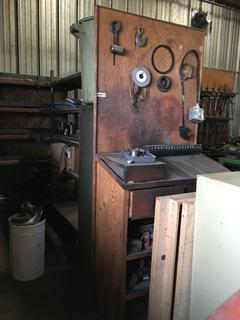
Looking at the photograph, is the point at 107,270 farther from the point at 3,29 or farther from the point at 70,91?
the point at 3,29

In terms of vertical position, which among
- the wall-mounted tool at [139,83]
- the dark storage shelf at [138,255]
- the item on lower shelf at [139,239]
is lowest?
the dark storage shelf at [138,255]

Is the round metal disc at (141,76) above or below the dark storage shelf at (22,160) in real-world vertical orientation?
above

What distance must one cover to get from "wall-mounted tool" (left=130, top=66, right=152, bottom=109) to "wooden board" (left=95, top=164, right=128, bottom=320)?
0.50 m

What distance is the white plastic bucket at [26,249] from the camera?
80.4 inches

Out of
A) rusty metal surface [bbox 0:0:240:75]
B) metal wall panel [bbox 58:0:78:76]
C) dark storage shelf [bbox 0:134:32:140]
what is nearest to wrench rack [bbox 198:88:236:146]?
rusty metal surface [bbox 0:0:240:75]

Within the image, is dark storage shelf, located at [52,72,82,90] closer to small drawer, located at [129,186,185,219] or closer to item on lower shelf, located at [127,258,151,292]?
small drawer, located at [129,186,185,219]

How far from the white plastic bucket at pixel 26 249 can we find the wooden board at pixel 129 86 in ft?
2.74

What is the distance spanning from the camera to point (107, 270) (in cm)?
167

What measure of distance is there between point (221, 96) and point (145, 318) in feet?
11.1

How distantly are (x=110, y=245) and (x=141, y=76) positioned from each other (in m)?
1.05

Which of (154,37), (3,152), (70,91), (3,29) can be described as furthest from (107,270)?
(3,29)

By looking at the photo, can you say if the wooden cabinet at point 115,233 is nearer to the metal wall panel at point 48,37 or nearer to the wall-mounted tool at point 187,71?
the wall-mounted tool at point 187,71

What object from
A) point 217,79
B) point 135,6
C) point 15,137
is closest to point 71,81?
point 15,137

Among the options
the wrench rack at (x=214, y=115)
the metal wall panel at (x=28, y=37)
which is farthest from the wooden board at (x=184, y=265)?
the wrench rack at (x=214, y=115)
